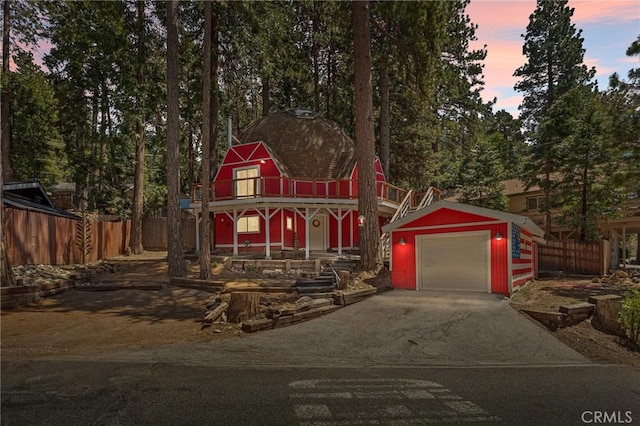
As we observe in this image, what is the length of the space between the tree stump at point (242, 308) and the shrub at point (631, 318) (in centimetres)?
828

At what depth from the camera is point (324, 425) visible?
4.15 m

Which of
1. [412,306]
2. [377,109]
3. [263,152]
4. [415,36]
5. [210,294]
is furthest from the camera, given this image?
[377,109]

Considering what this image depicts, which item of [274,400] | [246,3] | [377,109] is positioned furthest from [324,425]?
[377,109]

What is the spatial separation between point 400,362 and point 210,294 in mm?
8192

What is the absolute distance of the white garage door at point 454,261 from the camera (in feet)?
42.5

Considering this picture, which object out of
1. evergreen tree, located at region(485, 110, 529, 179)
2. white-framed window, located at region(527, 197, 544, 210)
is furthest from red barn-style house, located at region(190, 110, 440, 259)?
evergreen tree, located at region(485, 110, 529, 179)

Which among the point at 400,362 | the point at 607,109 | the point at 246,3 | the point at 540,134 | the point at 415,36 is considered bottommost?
the point at 400,362

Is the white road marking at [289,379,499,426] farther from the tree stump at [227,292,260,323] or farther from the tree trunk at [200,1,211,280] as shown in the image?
the tree trunk at [200,1,211,280]

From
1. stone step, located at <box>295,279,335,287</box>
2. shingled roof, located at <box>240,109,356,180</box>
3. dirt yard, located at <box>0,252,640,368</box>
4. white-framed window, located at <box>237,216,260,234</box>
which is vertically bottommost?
dirt yard, located at <box>0,252,640,368</box>

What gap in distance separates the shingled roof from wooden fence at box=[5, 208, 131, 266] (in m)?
10.4

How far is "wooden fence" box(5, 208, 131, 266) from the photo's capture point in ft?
47.1

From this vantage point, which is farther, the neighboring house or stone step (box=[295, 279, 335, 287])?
the neighboring house

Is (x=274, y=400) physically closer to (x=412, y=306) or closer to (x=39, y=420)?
(x=39, y=420)

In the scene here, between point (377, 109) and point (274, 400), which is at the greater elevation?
point (377, 109)
